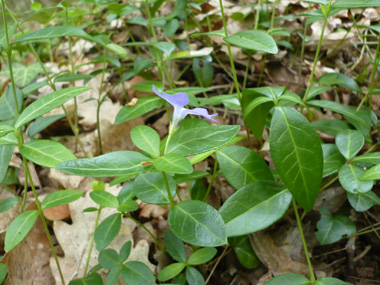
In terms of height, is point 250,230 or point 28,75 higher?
point 28,75

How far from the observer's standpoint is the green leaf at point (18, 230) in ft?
3.14

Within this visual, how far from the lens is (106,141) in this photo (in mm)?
1852

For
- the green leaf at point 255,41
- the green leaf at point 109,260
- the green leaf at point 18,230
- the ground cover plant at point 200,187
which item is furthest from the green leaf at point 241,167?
the green leaf at point 18,230

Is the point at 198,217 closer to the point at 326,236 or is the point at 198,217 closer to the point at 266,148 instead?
the point at 326,236

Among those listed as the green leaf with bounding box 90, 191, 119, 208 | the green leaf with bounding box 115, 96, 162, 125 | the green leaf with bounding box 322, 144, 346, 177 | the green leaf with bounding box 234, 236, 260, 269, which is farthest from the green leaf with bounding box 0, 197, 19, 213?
the green leaf with bounding box 322, 144, 346, 177

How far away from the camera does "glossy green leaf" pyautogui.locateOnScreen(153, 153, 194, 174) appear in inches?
29.8

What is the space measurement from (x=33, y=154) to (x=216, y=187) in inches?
30.8

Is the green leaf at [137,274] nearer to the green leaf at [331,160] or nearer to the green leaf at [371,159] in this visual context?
the green leaf at [331,160]

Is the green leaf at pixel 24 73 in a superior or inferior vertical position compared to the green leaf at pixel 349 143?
superior

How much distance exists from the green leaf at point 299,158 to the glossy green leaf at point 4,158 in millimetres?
873

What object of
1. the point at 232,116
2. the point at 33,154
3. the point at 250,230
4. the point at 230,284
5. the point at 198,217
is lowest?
the point at 230,284

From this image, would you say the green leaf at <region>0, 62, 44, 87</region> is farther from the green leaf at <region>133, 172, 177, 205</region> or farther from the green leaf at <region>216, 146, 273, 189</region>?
the green leaf at <region>216, 146, 273, 189</region>

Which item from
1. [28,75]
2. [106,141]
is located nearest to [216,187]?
[106,141]

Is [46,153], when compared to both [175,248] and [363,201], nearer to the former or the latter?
[175,248]
